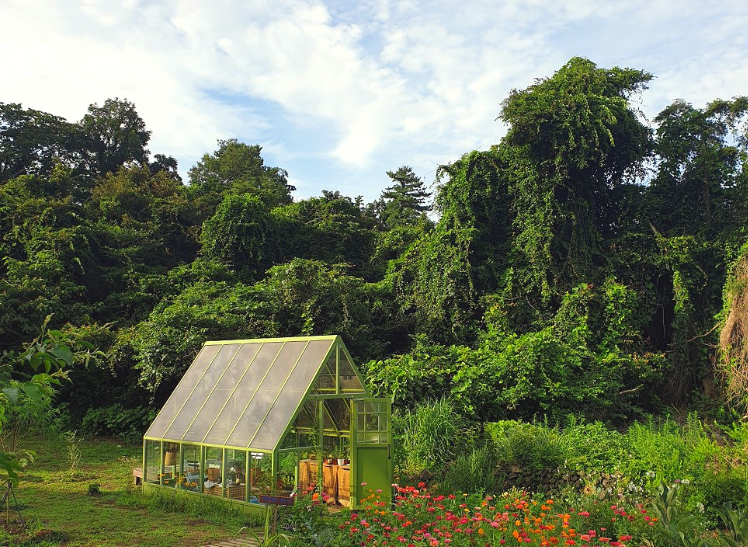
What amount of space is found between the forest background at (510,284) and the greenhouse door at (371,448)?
3.29 m

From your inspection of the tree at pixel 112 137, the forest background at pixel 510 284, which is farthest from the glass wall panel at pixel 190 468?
the tree at pixel 112 137

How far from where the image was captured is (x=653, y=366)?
14719 mm

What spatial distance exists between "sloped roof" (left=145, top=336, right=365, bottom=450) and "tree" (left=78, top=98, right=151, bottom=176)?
63.2 ft

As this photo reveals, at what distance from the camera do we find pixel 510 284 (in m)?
16.2

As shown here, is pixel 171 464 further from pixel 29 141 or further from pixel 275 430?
pixel 29 141

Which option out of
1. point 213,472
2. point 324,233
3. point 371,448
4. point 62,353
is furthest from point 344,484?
point 324,233

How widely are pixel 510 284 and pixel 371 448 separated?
324 inches

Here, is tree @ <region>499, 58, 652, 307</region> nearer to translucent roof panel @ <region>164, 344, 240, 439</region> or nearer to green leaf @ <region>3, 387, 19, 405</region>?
translucent roof panel @ <region>164, 344, 240, 439</region>

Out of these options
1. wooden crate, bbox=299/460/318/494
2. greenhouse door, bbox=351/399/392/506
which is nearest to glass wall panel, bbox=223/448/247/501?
wooden crate, bbox=299/460/318/494

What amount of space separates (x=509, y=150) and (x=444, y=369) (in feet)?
23.1

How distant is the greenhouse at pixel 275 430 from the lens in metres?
8.44

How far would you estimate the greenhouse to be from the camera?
8438 millimetres

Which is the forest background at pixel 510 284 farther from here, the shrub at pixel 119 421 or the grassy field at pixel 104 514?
the grassy field at pixel 104 514

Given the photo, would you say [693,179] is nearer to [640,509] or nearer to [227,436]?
[640,509]
